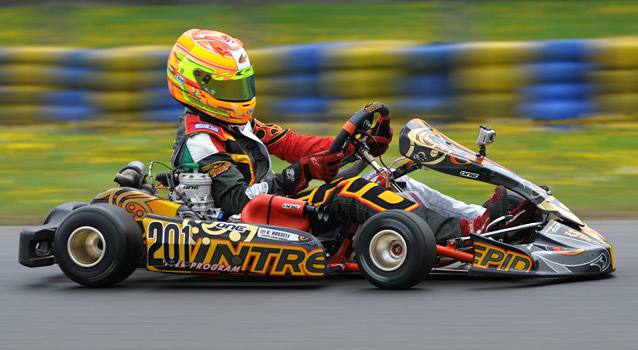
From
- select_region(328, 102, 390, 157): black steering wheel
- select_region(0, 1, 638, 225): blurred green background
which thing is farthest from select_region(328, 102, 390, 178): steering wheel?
select_region(0, 1, 638, 225): blurred green background

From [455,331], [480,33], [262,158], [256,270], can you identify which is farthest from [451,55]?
[455,331]

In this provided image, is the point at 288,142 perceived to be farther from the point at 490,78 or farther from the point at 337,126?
the point at 490,78

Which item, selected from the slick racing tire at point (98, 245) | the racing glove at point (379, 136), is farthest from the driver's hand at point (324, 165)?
the slick racing tire at point (98, 245)

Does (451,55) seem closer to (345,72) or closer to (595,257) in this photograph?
(345,72)

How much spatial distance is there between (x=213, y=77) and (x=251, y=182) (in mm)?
585

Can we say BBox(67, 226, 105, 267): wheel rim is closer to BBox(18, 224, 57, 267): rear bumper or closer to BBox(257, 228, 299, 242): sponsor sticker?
BBox(18, 224, 57, 267): rear bumper

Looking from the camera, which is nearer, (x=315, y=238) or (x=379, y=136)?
(x=315, y=238)

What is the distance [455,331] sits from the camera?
384 cm

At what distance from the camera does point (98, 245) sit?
4.77 m

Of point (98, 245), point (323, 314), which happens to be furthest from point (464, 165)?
point (98, 245)

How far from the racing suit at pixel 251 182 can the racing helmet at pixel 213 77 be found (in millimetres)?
91

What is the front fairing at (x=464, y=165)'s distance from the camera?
4598 mm

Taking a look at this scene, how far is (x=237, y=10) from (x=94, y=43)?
2765mm

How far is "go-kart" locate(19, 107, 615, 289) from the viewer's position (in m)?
4.45
